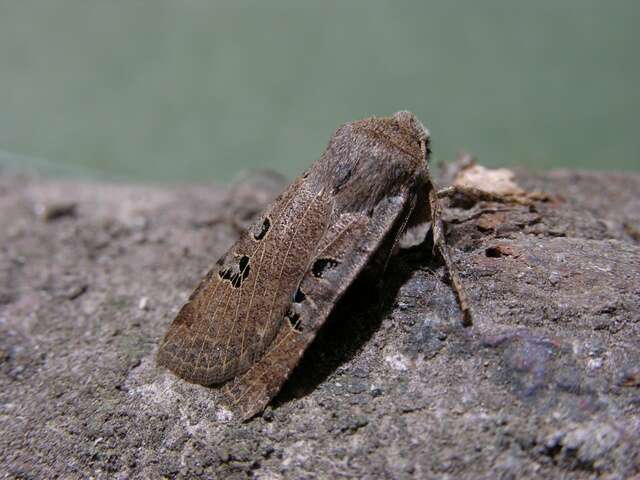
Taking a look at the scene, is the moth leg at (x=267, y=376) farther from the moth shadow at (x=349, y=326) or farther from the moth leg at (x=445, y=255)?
the moth leg at (x=445, y=255)

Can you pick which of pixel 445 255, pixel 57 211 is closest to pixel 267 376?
pixel 445 255

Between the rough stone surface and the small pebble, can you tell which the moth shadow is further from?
the small pebble

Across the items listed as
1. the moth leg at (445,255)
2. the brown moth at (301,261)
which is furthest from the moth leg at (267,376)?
the moth leg at (445,255)

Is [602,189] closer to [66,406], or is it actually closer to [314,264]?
[314,264]

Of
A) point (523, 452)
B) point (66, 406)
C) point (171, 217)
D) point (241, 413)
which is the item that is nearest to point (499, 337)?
point (523, 452)

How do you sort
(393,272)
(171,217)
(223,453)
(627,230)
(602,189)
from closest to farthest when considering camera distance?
(223,453) < (393,272) < (627,230) < (602,189) < (171,217)

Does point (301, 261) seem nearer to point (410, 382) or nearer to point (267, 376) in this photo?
point (267, 376)
